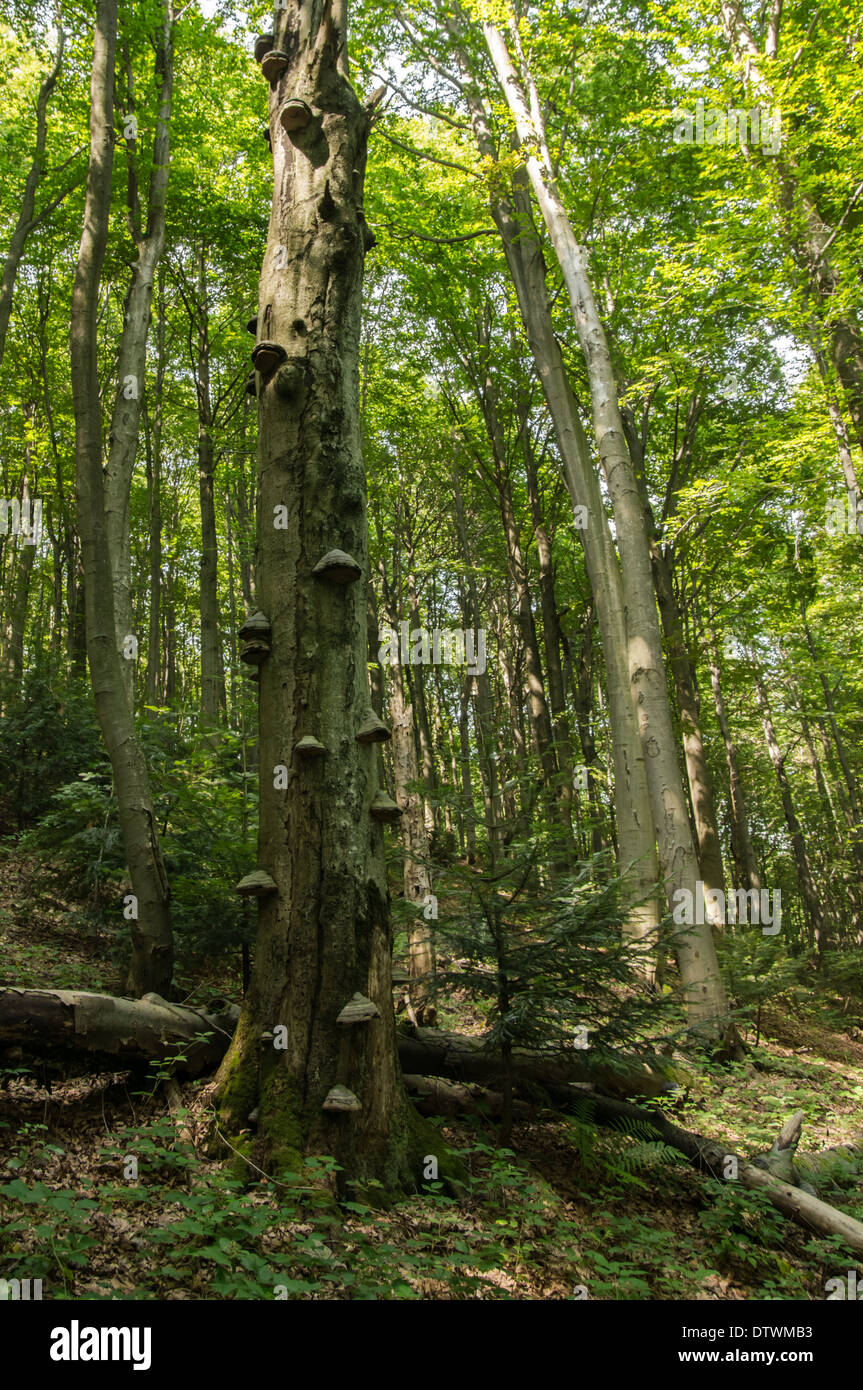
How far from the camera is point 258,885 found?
3699 mm

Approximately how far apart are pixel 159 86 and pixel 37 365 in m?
10.6

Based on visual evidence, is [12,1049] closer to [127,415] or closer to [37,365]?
[127,415]

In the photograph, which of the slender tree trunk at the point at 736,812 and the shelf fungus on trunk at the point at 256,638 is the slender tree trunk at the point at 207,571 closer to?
the shelf fungus on trunk at the point at 256,638

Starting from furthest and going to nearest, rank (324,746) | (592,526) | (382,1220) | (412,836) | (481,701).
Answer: (481,701) → (592,526) → (412,836) → (324,746) → (382,1220)

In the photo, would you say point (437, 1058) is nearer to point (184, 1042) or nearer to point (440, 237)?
point (184, 1042)

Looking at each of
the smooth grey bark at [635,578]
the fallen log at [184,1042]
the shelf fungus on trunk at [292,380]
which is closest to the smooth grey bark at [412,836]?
the fallen log at [184,1042]

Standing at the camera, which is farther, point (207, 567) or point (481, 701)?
point (481, 701)

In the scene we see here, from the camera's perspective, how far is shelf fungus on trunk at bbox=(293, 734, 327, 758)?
3791 millimetres

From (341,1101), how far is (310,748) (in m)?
1.58

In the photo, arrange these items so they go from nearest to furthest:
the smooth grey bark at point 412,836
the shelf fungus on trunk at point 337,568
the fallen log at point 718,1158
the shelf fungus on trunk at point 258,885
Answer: the shelf fungus on trunk at point 258,885
the shelf fungus on trunk at point 337,568
the fallen log at point 718,1158
the smooth grey bark at point 412,836

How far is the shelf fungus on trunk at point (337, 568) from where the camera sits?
13.2 ft

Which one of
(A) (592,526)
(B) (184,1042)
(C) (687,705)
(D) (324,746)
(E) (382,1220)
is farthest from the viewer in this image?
(C) (687,705)

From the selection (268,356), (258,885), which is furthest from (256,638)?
(268,356)

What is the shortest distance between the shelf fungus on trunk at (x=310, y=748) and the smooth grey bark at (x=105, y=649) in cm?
206
